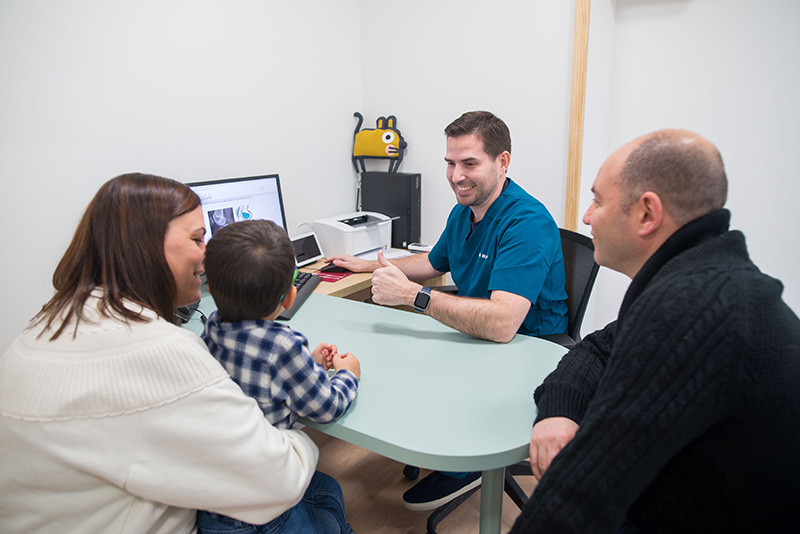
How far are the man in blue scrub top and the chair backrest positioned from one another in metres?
0.04

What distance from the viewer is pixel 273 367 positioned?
98 cm

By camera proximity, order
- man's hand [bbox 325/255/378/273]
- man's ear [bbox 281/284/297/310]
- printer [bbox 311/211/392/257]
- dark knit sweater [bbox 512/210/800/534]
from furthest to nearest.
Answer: printer [bbox 311/211/392/257] < man's hand [bbox 325/255/378/273] < man's ear [bbox 281/284/297/310] < dark knit sweater [bbox 512/210/800/534]

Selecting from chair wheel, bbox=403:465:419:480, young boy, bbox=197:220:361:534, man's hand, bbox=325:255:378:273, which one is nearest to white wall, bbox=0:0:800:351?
man's hand, bbox=325:255:378:273

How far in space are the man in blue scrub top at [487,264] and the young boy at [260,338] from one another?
546 mm

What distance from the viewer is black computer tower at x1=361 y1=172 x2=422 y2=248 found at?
9.52 ft

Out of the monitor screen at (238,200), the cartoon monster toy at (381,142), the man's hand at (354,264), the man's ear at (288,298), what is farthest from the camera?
the cartoon monster toy at (381,142)

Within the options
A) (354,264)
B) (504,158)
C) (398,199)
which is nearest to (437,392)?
(504,158)

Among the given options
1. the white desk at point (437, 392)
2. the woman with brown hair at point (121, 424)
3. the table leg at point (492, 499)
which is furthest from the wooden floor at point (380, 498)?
the woman with brown hair at point (121, 424)

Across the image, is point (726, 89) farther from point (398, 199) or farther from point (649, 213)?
point (649, 213)

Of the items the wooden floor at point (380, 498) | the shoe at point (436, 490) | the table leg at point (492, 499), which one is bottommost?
the wooden floor at point (380, 498)

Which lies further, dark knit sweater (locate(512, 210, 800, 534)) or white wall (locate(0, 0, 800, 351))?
white wall (locate(0, 0, 800, 351))

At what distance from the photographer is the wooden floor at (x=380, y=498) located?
1.84 metres

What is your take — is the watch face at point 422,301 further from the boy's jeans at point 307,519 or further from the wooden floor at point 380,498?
the wooden floor at point 380,498

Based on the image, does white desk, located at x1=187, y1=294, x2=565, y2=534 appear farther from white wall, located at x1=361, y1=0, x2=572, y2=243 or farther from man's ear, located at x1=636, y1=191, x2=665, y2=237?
white wall, located at x1=361, y1=0, x2=572, y2=243
